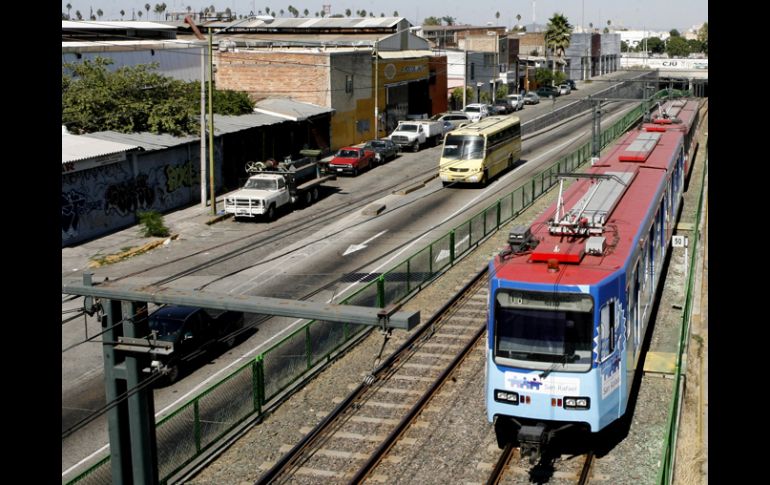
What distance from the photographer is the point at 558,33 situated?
11656cm

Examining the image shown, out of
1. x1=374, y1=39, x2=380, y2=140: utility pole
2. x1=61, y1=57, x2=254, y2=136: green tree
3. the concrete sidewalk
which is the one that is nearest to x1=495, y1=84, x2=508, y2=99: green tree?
x1=374, y1=39, x2=380, y2=140: utility pole

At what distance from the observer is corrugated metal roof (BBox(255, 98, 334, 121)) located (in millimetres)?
52375

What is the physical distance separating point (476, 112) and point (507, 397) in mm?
58797

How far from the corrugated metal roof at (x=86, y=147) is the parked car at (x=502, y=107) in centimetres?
4379

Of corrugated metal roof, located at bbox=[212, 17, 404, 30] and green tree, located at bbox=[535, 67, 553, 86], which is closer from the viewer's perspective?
corrugated metal roof, located at bbox=[212, 17, 404, 30]

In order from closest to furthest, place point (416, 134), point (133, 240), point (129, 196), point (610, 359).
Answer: point (610, 359) < point (133, 240) < point (129, 196) < point (416, 134)

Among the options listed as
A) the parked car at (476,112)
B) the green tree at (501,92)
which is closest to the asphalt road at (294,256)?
the parked car at (476,112)

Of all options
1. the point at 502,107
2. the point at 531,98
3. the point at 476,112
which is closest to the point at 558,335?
the point at 476,112

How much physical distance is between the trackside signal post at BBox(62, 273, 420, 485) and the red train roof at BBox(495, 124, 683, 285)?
551 cm

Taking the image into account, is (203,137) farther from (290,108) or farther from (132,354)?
(132,354)

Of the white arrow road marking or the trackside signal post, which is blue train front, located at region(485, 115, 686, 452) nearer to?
the trackside signal post
